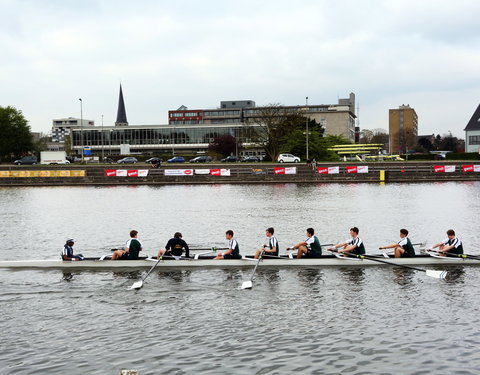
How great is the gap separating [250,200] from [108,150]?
4523 inches

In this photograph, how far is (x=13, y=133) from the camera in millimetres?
112062

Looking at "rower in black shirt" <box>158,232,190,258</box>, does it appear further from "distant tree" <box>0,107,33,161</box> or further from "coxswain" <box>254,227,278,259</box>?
"distant tree" <box>0,107,33,161</box>

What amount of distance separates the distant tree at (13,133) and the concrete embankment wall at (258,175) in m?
40.0

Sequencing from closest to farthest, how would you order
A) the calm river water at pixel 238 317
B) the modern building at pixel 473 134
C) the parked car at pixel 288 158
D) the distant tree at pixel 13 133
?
1. the calm river water at pixel 238 317
2. the parked car at pixel 288 158
3. the distant tree at pixel 13 133
4. the modern building at pixel 473 134

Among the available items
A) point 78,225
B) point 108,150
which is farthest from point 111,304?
point 108,150

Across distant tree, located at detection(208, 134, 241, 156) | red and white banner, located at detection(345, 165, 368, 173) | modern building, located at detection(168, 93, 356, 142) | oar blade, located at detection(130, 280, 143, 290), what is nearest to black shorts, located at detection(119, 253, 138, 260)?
oar blade, located at detection(130, 280, 143, 290)

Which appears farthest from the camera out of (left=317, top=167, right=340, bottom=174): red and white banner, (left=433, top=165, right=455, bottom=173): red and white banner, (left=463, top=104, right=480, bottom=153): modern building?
(left=463, top=104, right=480, bottom=153): modern building

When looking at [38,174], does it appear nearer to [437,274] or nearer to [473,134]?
[437,274]

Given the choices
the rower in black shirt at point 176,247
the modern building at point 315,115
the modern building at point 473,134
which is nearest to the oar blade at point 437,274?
the rower in black shirt at point 176,247

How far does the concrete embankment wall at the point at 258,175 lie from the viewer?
7175 cm

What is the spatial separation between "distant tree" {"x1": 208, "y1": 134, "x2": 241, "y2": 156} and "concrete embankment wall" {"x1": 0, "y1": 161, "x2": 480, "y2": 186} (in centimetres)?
5509

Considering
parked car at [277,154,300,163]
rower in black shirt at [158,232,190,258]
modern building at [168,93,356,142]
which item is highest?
modern building at [168,93,356,142]

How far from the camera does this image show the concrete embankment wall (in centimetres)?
7175

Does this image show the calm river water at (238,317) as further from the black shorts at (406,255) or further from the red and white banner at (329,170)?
the red and white banner at (329,170)
